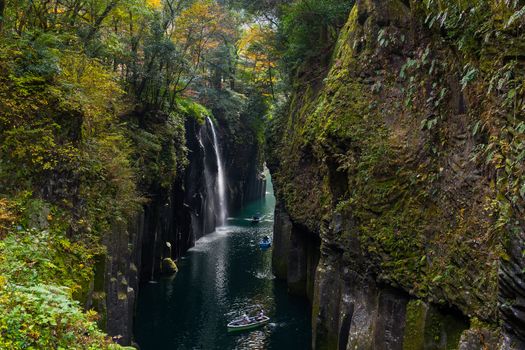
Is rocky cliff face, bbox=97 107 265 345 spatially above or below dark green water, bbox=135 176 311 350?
above

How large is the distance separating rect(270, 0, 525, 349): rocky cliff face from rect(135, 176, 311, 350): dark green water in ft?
14.5

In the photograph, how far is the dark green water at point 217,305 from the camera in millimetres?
20922

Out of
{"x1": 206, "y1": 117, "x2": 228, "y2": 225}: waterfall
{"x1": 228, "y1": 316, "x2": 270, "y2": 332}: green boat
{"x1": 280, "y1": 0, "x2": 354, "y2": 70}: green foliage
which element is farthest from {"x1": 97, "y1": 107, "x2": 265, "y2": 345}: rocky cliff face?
{"x1": 280, "y1": 0, "x2": 354, "y2": 70}: green foliage

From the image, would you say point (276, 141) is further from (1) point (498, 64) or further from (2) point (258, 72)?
(1) point (498, 64)

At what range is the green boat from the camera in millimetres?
21453

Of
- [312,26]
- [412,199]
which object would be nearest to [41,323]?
[412,199]

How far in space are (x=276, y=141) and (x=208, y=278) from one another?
34.4 ft

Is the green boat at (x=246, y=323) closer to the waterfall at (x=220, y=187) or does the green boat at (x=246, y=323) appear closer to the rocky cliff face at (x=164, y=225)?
the rocky cliff face at (x=164, y=225)

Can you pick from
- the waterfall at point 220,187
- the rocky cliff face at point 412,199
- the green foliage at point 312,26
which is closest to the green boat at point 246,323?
the rocky cliff face at point 412,199

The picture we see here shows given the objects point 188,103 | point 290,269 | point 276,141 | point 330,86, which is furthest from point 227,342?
point 188,103

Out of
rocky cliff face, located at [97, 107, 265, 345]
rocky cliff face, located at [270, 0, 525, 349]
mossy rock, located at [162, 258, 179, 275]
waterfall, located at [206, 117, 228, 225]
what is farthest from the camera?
waterfall, located at [206, 117, 228, 225]

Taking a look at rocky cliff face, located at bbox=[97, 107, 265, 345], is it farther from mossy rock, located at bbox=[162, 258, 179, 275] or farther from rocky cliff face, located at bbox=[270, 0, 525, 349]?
rocky cliff face, located at bbox=[270, 0, 525, 349]

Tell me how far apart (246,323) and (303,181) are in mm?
7958

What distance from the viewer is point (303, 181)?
978 inches
